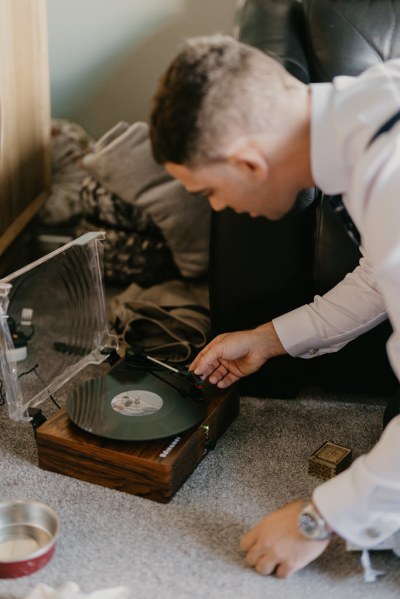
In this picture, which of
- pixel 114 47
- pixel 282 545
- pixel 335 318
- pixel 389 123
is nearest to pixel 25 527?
pixel 282 545

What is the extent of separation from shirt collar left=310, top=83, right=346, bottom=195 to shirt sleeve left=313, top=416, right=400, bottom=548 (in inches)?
12.8

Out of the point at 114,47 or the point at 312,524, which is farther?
the point at 114,47

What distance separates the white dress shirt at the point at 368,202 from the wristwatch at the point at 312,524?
0.04ft

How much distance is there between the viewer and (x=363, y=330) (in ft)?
4.33

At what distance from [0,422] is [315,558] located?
2.21 ft

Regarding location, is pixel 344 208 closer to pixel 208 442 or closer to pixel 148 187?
pixel 208 442

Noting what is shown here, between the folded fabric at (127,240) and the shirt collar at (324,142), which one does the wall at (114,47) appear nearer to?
the folded fabric at (127,240)

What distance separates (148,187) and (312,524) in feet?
3.65

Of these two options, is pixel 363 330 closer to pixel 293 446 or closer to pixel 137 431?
pixel 293 446

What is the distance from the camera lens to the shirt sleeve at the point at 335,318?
128 centimetres

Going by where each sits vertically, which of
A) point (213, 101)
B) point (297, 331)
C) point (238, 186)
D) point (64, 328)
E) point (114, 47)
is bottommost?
point (64, 328)

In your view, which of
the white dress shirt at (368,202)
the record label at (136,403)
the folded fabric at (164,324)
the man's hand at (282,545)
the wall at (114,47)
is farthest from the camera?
the wall at (114,47)

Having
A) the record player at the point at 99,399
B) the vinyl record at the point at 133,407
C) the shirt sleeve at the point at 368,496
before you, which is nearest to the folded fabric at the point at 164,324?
the record player at the point at 99,399

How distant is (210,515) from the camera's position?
3.96 ft
